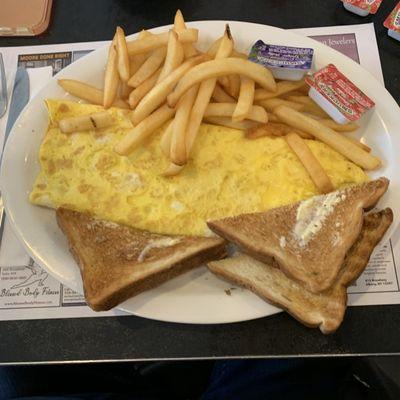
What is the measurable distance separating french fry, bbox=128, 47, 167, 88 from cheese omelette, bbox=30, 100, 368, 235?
6.4 inches

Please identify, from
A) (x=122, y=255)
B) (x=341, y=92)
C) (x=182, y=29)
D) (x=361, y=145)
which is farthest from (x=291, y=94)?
(x=122, y=255)

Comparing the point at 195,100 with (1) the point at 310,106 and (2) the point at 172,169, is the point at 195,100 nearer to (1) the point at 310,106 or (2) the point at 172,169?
(2) the point at 172,169

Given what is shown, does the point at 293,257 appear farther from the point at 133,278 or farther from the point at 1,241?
the point at 1,241

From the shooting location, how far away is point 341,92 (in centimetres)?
168

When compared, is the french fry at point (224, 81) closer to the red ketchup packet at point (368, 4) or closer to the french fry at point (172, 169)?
the french fry at point (172, 169)

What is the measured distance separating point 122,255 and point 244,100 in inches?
25.5

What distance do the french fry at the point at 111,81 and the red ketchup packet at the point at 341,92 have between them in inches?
26.9

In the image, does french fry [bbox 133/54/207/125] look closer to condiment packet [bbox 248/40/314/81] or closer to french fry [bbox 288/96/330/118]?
condiment packet [bbox 248/40/314/81]

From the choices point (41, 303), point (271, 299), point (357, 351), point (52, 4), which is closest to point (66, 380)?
point (41, 303)

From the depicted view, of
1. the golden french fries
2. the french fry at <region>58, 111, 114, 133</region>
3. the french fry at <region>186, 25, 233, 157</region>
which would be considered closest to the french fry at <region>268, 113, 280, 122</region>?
the golden french fries

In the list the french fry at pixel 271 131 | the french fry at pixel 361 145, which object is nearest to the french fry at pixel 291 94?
the french fry at pixel 271 131

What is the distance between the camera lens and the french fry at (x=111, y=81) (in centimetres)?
171

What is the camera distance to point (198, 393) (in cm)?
194

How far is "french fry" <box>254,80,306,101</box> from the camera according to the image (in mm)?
1692
